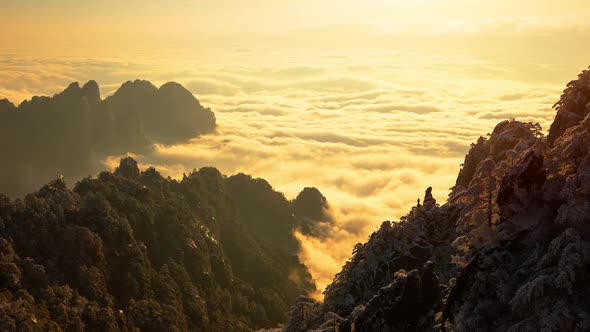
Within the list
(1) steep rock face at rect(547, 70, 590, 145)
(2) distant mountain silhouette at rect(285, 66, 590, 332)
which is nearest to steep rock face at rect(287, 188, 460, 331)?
(2) distant mountain silhouette at rect(285, 66, 590, 332)

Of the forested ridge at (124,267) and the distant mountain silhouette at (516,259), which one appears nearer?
the distant mountain silhouette at (516,259)

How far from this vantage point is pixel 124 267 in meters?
130

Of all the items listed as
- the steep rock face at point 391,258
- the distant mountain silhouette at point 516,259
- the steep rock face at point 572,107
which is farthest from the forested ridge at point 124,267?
the steep rock face at point 572,107

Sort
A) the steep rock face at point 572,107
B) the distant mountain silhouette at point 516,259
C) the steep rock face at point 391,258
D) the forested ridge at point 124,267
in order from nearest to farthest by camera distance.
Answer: the distant mountain silhouette at point 516,259
the steep rock face at point 572,107
the steep rock face at point 391,258
the forested ridge at point 124,267

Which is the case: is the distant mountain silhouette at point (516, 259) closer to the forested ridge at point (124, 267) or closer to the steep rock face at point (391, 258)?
the steep rock face at point (391, 258)

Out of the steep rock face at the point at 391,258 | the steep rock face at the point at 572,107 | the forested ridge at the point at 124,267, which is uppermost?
the steep rock face at the point at 572,107

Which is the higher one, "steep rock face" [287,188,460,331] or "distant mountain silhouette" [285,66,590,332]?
"distant mountain silhouette" [285,66,590,332]

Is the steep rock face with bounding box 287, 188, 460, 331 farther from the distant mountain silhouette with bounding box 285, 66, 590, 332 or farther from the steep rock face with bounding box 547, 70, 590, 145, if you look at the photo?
the steep rock face with bounding box 547, 70, 590, 145

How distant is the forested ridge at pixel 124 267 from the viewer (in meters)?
108

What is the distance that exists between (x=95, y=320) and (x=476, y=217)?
84.8 meters

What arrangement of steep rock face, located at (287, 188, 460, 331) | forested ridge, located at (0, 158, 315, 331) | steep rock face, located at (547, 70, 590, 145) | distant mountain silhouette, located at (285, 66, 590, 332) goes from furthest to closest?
1. forested ridge, located at (0, 158, 315, 331)
2. steep rock face, located at (287, 188, 460, 331)
3. steep rock face, located at (547, 70, 590, 145)
4. distant mountain silhouette, located at (285, 66, 590, 332)

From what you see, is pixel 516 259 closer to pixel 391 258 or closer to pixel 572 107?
pixel 391 258

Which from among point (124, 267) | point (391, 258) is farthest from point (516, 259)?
point (124, 267)

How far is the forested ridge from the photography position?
108 metres
